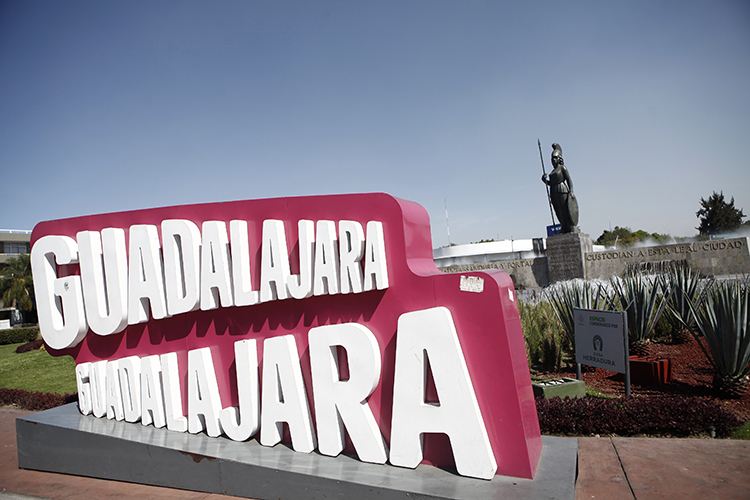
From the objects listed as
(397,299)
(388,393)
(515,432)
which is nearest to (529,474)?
(515,432)

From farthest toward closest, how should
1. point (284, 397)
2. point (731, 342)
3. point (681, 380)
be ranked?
point (681, 380) → point (731, 342) → point (284, 397)

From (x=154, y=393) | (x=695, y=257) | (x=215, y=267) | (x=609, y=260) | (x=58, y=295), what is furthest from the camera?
(x=609, y=260)

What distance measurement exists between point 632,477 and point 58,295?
739 centimetres

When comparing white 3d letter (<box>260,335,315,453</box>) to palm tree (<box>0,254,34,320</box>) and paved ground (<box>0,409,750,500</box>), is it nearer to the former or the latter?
paved ground (<box>0,409,750,500</box>)

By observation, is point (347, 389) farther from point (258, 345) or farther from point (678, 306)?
point (678, 306)

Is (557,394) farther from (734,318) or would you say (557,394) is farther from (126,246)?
(126,246)

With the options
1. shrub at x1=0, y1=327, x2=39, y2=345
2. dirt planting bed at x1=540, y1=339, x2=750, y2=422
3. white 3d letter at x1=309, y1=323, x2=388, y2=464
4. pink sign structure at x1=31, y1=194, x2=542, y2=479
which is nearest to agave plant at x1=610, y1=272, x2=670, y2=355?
dirt planting bed at x1=540, y1=339, x2=750, y2=422

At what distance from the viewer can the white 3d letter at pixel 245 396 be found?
17.4ft

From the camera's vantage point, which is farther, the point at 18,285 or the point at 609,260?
the point at 18,285

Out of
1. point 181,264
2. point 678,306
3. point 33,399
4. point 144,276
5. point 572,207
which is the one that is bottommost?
point 33,399

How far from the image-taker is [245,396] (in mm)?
5324

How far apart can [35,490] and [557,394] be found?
23.5 feet

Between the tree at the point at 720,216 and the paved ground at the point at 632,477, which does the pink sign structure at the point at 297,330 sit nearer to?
the paved ground at the point at 632,477

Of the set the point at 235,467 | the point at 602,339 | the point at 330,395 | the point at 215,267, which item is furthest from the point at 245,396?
the point at 602,339
